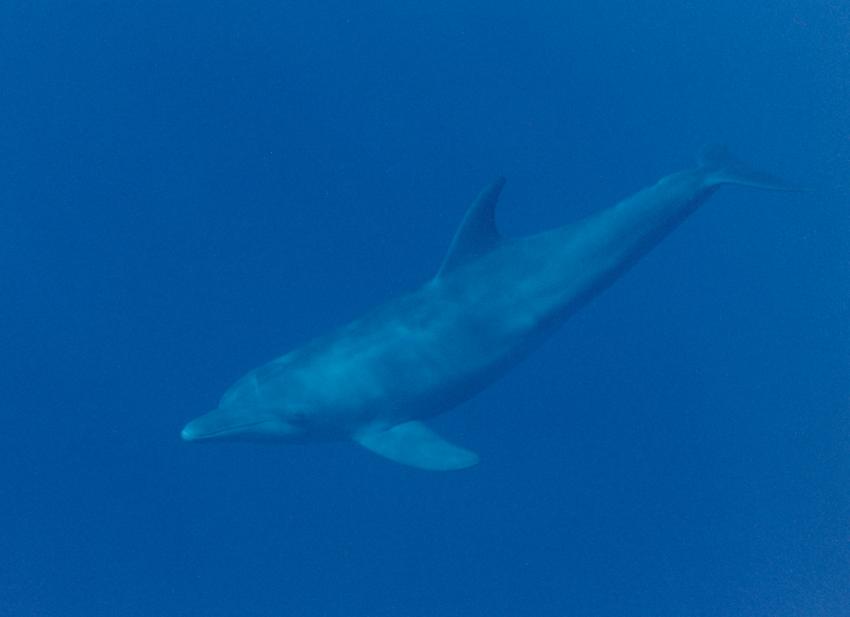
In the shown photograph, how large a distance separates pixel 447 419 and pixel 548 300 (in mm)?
4579

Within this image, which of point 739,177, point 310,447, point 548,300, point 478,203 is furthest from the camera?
point 310,447

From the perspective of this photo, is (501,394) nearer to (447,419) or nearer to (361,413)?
(447,419)

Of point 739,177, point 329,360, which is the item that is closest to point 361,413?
point 329,360

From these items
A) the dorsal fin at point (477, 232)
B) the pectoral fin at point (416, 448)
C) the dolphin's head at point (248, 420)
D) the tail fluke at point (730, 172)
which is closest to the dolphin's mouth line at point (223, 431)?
the dolphin's head at point (248, 420)

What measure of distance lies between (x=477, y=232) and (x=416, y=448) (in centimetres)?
263

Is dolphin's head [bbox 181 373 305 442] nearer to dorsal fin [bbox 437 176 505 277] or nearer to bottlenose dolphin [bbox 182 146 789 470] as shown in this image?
bottlenose dolphin [bbox 182 146 789 470]

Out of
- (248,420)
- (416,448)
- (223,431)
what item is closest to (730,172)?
(416,448)

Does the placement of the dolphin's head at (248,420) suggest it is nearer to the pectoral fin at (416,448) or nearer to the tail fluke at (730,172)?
the pectoral fin at (416,448)

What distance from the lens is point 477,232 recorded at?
9.24 metres

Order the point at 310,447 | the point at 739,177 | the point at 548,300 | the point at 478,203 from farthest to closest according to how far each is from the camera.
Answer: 1. the point at 310,447
2. the point at 739,177
3. the point at 548,300
4. the point at 478,203

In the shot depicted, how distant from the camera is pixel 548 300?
9562 millimetres

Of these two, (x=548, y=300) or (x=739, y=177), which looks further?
(x=739, y=177)

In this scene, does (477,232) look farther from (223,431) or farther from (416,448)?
(223,431)

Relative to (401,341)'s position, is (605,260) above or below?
above
